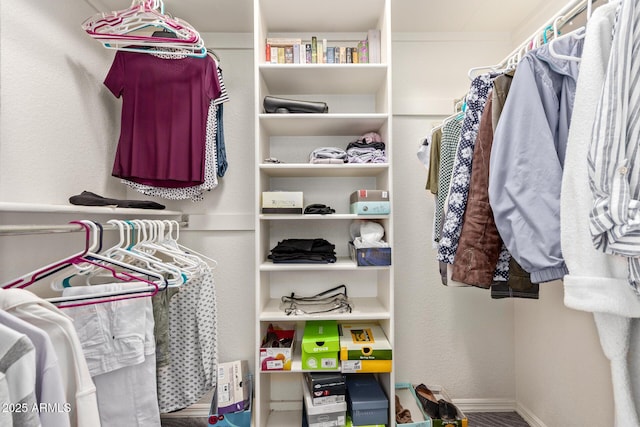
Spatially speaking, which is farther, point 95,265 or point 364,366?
point 364,366

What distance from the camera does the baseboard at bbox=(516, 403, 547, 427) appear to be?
1.87 metres

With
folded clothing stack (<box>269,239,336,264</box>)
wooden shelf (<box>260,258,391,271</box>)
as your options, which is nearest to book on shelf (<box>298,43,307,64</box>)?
folded clothing stack (<box>269,239,336,264</box>)

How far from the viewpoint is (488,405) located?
208 cm

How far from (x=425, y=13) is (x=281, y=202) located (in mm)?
1432

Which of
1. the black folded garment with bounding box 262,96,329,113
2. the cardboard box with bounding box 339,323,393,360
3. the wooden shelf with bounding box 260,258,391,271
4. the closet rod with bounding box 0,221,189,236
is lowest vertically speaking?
the cardboard box with bounding box 339,323,393,360

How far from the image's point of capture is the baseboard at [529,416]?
1867 millimetres

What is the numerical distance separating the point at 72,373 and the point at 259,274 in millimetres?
938

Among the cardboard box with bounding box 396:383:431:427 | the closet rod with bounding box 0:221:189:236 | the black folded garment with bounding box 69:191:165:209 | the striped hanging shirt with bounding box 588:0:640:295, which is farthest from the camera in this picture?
the cardboard box with bounding box 396:383:431:427

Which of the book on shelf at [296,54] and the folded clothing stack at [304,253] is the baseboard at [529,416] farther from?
the book on shelf at [296,54]

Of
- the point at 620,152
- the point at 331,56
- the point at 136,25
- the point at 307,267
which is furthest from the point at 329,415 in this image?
the point at 136,25

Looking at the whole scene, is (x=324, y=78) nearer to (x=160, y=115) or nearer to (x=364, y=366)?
(x=160, y=115)

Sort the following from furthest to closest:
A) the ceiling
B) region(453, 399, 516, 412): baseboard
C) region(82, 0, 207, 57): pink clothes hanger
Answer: region(453, 399, 516, 412): baseboard, the ceiling, region(82, 0, 207, 57): pink clothes hanger

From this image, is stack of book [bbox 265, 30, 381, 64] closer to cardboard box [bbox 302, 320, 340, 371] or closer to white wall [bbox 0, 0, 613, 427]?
white wall [bbox 0, 0, 613, 427]

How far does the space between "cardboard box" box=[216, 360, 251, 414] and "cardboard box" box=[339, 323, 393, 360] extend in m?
0.62
